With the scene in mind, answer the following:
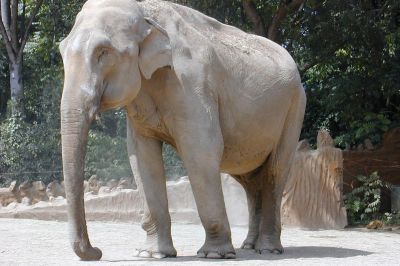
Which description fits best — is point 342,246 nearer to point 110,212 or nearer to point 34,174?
point 110,212

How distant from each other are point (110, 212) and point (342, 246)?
4948 millimetres

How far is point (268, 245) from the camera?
840 cm

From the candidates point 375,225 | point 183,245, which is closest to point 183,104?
point 183,245

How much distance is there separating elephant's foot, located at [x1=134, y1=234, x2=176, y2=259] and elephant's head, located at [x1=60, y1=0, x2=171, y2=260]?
2.74 ft

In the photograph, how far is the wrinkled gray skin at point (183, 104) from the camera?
6.93m

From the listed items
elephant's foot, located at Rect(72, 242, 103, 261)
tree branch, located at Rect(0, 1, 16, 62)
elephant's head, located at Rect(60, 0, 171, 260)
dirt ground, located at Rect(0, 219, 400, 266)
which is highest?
tree branch, located at Rect(0, 1, 16, 62)

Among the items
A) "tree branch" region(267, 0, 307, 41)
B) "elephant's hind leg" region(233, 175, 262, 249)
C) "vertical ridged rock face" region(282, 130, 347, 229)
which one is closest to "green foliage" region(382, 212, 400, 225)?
"vertical ridged rock face" region(282, 130, 347, 229)

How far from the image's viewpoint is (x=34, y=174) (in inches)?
741

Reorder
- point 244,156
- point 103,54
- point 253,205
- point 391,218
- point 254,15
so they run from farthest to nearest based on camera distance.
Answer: point 254,15
point 391,218
point 253,205
point 244,156
point 103,54

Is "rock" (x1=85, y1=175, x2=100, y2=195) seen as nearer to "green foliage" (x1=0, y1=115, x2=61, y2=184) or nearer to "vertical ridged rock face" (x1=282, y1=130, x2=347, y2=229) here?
"vertical ridged rock face" (x1=282, y1=130, x2=347, y2=229)

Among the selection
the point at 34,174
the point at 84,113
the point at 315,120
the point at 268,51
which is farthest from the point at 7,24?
the point at 84,113

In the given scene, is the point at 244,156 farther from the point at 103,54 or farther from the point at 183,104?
the point at 103,54

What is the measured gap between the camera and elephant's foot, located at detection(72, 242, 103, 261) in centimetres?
684

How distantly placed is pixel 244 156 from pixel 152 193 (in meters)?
1.00
